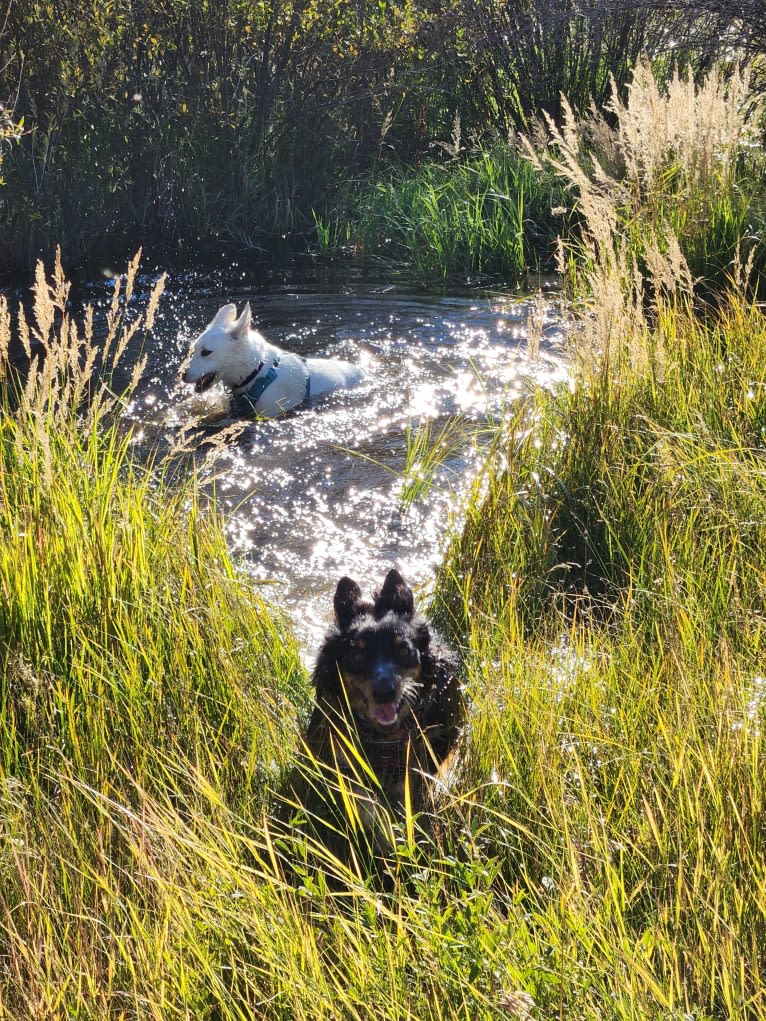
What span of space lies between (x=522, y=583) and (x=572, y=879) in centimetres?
175

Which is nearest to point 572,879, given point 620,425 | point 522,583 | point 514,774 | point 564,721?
point 514,774

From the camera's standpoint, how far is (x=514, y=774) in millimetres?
2578

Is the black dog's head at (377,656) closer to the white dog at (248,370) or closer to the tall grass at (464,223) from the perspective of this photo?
the white dog at (248,370)

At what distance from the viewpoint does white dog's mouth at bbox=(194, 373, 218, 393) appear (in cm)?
690

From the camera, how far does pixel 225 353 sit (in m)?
6.90

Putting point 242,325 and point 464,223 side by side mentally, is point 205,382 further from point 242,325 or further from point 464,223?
point 464,223

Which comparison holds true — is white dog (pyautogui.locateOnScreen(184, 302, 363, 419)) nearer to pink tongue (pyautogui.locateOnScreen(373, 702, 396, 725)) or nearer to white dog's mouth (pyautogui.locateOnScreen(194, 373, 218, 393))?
white dog's mouth (pyautogui.locateOnScreen(194, 373, 218, 393))

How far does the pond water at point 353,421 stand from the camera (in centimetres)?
495

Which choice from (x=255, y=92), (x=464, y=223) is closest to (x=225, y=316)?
(x=464, y=223)

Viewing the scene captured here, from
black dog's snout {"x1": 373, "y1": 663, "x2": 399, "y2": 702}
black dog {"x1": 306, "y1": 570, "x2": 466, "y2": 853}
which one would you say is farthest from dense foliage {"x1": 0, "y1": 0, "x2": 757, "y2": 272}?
black dog's snout {"x1": 373, "y1": 663, "x2": 399, "y2": 702}

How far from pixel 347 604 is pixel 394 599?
148 millimetres

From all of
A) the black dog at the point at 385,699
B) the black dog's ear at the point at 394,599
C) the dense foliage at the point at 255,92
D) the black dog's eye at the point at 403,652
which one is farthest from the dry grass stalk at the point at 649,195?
the dense foliage at the point at 255,92

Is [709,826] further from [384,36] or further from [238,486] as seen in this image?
[384,36]

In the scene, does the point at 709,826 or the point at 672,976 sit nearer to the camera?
the point at 672,976
